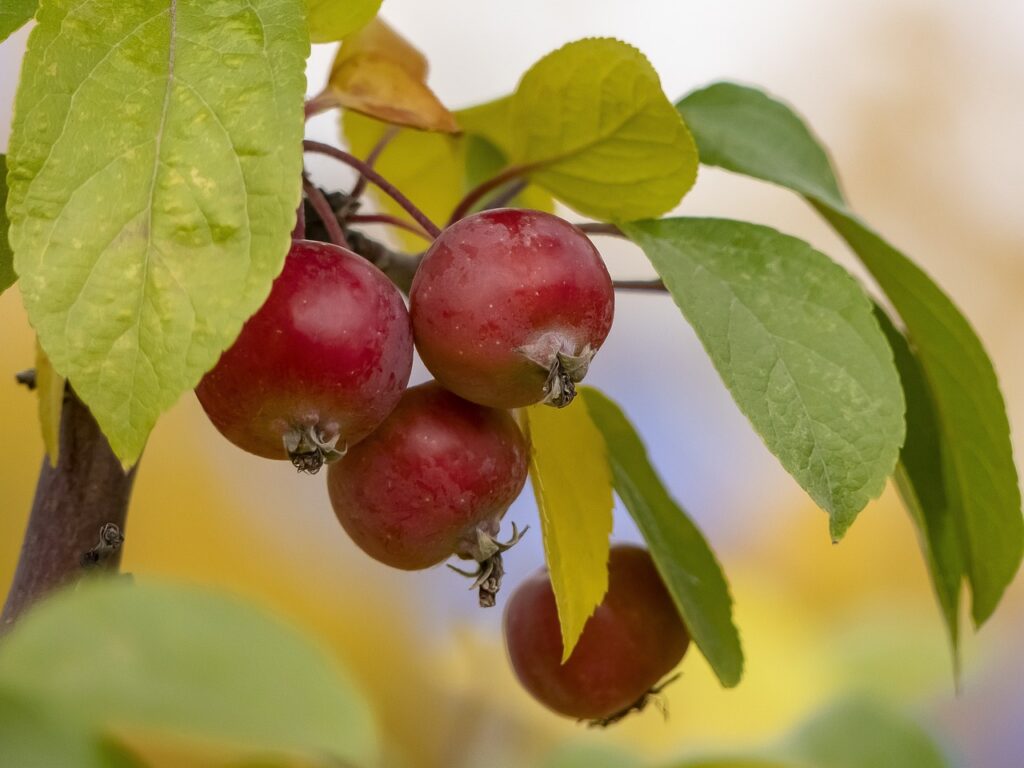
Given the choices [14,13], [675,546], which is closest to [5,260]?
A: [14,13]

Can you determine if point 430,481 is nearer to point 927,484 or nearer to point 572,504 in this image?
point 572,504

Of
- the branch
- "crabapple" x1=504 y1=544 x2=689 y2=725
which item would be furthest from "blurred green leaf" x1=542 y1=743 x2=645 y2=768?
the branch

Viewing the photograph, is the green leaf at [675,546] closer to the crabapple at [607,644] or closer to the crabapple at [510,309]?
the crabapple at [607,644]

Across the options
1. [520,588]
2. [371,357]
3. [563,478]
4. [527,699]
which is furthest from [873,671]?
[371,357]

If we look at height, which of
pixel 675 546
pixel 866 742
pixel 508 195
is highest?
pixel 508 195

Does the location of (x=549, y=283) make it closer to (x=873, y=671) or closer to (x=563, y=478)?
(x=563, y=478)

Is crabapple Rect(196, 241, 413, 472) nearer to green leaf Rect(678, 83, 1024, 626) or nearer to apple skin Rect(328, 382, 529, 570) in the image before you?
apple skin Rect(328, 382, 529, 570)

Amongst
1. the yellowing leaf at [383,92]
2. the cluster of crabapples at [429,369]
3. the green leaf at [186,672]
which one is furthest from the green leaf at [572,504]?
the green leaf at [186,672]
